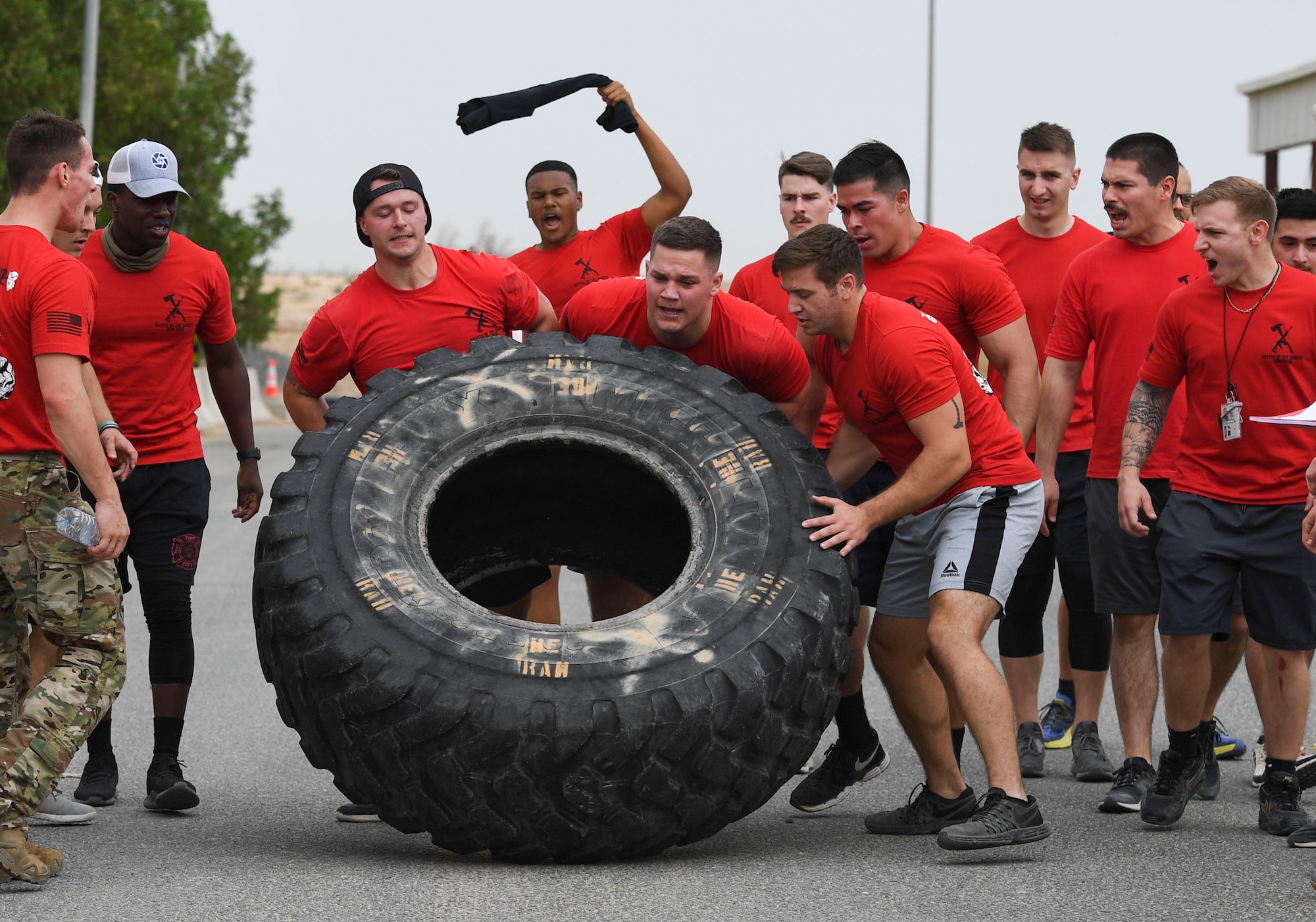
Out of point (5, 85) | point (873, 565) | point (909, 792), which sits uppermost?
point (5, 85)

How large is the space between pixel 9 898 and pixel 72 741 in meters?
0.48

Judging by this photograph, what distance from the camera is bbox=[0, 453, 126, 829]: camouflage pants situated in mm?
4652

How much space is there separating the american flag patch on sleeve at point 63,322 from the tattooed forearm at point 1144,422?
3.46 m

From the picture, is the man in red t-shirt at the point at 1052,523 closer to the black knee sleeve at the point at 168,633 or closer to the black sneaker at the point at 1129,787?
the black sneaker at the point at 1129,787

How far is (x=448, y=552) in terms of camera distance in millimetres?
6125

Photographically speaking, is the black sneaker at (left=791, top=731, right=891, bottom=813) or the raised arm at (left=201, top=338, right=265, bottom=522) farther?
the raised arm at (left=201, top=338, right=265, bottom=522)

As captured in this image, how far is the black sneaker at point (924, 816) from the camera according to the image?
17.8ft

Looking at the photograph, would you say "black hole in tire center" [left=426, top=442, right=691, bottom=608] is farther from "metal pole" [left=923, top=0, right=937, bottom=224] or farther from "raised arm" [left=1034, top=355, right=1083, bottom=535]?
"metal pole" [left=923, top=0, right=937, bottom=224]

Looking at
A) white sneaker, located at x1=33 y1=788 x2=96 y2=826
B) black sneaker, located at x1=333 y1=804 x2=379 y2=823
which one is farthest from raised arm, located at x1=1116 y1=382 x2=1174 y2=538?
white sneaker, located at x1=33 y1=788 x2=96 y2=826

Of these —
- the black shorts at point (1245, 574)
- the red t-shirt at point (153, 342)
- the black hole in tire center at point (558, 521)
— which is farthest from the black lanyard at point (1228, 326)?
the red t-shirt at point (153, 342)

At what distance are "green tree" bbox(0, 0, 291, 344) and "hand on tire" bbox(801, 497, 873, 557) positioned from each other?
678 inches

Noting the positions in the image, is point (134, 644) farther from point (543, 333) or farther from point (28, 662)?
point (543, 333)

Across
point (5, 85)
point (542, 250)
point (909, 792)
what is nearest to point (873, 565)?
point (909, 792)

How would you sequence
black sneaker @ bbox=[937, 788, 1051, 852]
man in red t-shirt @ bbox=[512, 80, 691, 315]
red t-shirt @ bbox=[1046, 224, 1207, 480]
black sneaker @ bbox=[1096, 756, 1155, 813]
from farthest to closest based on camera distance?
man in red t-shirt @ bbox=[512, 80, 691, 315], red t-shirt @ bbox=[1046, 224, 1207, 480], black sneaker @ bbox=[1096, 756, 1155, 813], black sneaker @ bbox=[937, 788, 1051, 852]
